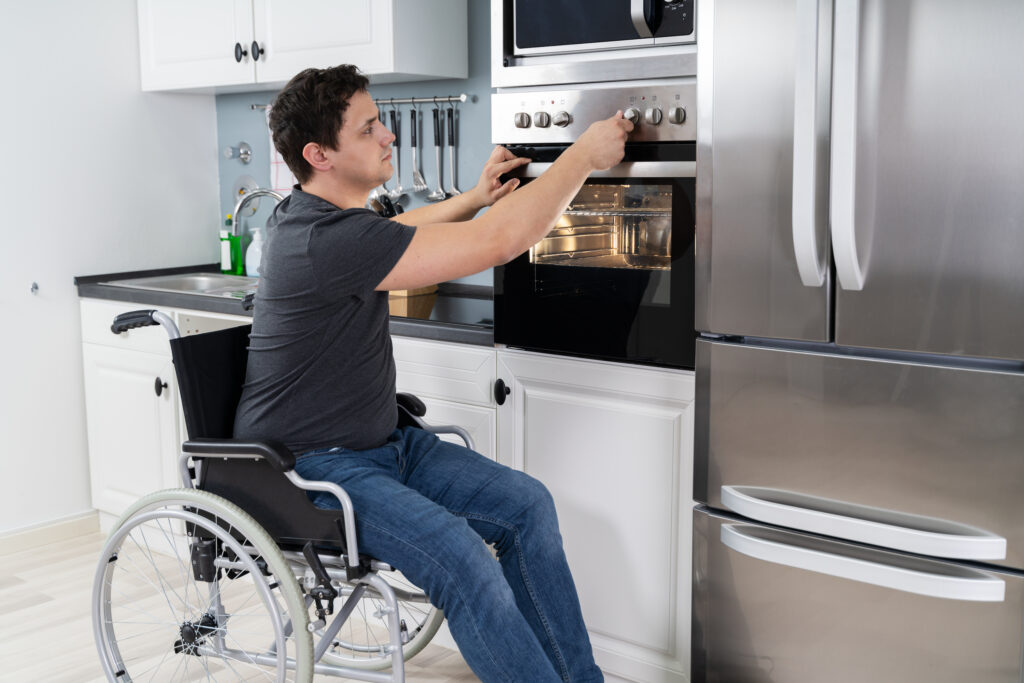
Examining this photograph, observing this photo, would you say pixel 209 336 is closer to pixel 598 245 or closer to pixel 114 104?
pixel 598 245

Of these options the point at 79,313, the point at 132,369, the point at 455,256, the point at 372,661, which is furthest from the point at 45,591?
the point at 455,256

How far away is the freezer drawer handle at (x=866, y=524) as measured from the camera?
4.96 ft

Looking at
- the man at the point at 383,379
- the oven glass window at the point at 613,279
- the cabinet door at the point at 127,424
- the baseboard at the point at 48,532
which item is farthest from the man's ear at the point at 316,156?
the baseboard at the point at 48,532

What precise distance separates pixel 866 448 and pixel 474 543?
0.64 m

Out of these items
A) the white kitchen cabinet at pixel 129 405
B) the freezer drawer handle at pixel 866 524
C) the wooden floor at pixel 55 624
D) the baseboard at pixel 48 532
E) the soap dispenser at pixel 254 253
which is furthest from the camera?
the soap dispenser at pixel 254 253

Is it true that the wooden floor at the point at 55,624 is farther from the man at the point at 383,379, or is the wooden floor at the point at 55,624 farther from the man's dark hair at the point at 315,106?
the man's dark hair at the point at 315,106

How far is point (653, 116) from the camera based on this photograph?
183 centimetres

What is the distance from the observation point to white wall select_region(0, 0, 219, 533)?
300 centimetres

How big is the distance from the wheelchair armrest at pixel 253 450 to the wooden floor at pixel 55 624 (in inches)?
33.2

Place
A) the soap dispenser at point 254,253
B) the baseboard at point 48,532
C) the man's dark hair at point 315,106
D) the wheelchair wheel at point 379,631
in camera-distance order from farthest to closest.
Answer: the soap dispenser at point 254,253 → the baseboard at point 48,532 → the wheelchair wheel at point 379,631 → the man's dark hair at point 315,106

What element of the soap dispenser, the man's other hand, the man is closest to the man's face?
the man

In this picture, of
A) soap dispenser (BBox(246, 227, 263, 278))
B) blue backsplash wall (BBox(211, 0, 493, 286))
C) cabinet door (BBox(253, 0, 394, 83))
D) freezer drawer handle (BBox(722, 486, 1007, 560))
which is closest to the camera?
freezer drawer handle (BBox(722, 486, 1007, 560))

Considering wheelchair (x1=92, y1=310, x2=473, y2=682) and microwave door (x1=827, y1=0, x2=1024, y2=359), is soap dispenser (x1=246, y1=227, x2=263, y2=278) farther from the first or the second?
microwave door (x1=827, y1=0, x2=1024, y2=359)

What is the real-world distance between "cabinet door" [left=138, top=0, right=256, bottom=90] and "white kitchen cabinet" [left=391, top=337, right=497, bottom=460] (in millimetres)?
1126
